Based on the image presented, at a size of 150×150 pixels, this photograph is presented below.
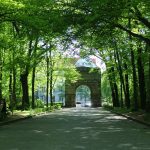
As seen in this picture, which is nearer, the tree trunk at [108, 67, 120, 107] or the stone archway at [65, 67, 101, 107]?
the tree trunk at [108, 67, 120, 107]

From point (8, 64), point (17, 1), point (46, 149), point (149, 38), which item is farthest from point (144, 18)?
point (46, 149)

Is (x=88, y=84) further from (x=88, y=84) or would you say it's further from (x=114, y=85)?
(x=114, y=85)

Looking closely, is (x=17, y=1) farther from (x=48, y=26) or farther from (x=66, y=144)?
(x=66, y=144)

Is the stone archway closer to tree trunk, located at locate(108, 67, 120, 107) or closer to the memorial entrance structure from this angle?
the memorial entrance structure

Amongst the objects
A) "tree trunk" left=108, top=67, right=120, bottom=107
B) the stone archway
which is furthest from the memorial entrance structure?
"tree trunk" left=108, top=67, right=120, bottom=107

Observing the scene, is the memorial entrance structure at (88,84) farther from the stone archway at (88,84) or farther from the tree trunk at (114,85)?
the tree trunk at (114,85)

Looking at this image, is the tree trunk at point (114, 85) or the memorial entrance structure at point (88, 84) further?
the memorial entrance structure at point (88, 84)

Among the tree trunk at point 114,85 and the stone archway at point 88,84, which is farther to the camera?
the stone archway at point 88,84

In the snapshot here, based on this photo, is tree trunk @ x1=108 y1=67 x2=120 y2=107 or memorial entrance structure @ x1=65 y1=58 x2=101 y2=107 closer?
tree trunk @ x1=108 y1=67 x2=120 y2=107

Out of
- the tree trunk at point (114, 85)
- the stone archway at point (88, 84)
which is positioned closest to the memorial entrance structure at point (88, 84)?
the stone archway at point (88, 84)

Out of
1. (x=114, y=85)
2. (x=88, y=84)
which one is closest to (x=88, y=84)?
(x=88, y=84)

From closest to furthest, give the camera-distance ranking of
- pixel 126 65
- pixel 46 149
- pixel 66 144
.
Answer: pixel 46 149 < pixel 66 144 < pixel 126 65

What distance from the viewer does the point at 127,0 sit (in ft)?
76.8

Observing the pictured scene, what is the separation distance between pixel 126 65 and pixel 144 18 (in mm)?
21052
